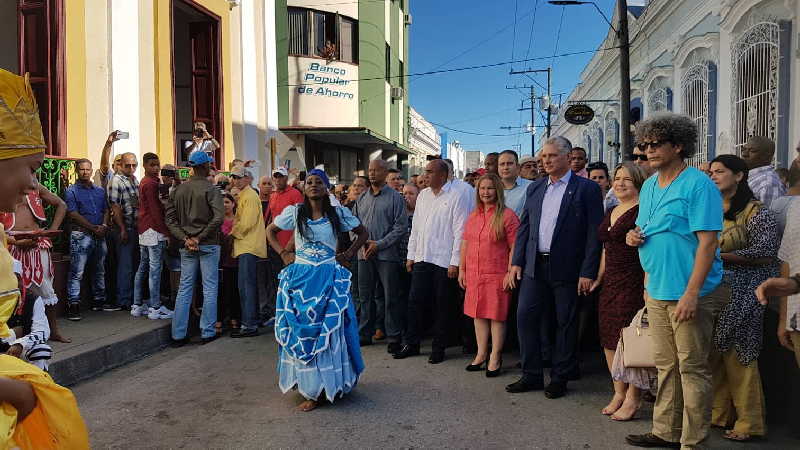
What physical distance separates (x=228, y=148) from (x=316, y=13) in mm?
9356

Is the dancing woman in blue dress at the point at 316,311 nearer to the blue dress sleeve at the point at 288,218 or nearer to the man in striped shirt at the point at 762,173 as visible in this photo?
the blue dress sleeve at the point at 288,218

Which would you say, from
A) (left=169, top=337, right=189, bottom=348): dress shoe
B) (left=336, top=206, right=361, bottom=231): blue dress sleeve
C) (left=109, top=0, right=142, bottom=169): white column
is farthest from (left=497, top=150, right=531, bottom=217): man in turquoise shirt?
(left=109, top=0, right=142, bottom=169): white column

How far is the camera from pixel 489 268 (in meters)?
5.55

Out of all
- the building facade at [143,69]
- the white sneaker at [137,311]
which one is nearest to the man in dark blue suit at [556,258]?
the white sneaker at [137,311]

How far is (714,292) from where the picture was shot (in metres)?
3.46

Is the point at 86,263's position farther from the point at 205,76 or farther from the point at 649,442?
the point at 649,442

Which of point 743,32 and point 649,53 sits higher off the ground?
point 649,53

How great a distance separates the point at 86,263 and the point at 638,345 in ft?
21.4

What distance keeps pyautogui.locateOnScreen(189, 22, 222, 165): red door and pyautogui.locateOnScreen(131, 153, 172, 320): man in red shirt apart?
5.29 metres

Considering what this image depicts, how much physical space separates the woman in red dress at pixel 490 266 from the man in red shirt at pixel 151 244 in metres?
3.94

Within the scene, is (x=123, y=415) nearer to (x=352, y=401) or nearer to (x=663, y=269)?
(x=352, y=401)

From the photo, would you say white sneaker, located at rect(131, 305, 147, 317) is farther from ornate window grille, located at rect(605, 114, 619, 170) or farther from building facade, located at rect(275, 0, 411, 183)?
ornate window grille, located at rect(605, 114, 619, 170)

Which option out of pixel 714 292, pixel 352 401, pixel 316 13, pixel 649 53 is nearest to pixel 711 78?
pixel 649 53

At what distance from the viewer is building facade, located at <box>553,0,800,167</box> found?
7906 mm
